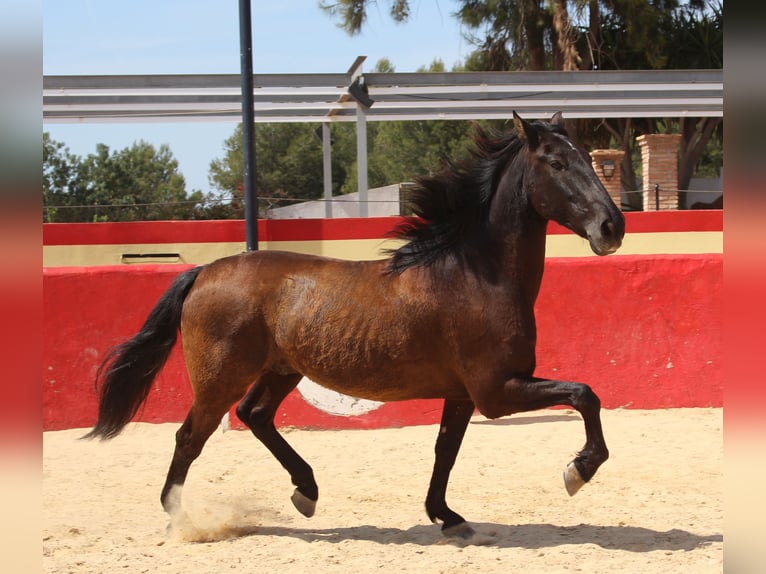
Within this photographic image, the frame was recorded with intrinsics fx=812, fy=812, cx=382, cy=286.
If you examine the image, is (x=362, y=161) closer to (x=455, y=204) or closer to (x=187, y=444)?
(x=455, y=204)

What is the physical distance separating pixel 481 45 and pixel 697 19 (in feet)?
21.0

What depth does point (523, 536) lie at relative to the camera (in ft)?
14.9

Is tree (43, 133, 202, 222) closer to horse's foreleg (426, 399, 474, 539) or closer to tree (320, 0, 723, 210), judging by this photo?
tree (320, 0, 723, 210)

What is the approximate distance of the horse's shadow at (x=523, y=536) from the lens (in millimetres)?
4325

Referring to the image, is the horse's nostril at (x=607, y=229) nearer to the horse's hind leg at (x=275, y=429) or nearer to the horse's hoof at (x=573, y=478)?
the horse's hoof at (x=573, y=478)

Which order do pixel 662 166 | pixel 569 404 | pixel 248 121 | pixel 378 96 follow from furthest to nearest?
pixel 662 166 < pixel 378 96 < pixel 248 121 < pixel 569 404

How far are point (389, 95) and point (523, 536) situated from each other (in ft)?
38.2

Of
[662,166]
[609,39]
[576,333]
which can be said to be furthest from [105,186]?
[576,333]

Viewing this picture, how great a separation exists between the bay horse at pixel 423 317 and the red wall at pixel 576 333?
276 cm

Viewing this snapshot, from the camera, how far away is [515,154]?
4578 mm

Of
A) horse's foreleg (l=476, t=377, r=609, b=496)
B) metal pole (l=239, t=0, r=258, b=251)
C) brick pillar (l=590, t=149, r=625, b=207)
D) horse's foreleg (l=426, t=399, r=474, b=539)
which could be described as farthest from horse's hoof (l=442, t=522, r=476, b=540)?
brick pillar (l=590, t=149, r=625, b=207)

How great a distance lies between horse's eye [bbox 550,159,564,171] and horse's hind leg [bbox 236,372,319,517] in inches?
83.4

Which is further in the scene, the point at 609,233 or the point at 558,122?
the point at 558,122

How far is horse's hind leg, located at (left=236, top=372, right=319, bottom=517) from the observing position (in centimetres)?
500
